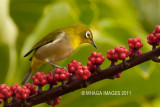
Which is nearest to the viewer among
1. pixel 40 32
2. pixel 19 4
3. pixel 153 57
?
pixel 153 57

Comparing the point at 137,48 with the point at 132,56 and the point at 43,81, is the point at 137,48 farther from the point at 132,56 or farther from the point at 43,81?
the point at 43,81

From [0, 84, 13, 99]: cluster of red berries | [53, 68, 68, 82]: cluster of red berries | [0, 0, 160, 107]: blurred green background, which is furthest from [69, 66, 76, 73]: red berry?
[0, 0, 160, 107]: blurred green background

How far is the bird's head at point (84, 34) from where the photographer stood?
1.98ft

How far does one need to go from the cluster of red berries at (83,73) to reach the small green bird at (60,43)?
139 millimetres

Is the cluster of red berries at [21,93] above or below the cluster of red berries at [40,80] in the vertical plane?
below

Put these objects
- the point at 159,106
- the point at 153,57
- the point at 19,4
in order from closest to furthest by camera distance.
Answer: the point at 153,57 → the point at 159,106 → the point at 19,4

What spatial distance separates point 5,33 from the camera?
979 millimetres

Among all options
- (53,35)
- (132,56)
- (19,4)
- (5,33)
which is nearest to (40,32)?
(5,33)

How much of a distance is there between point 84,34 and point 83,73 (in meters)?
0.17

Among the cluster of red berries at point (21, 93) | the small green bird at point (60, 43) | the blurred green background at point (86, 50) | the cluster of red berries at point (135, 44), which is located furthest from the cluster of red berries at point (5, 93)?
the blurred green background at point (86, 50)

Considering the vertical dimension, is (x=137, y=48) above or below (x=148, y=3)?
below

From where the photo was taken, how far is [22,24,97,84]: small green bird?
24.2 inches

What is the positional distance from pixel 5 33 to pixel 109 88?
1.36ft

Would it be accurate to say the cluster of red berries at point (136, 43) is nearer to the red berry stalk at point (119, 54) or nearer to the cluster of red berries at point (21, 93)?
the red berry stalk at point (119, 54)
